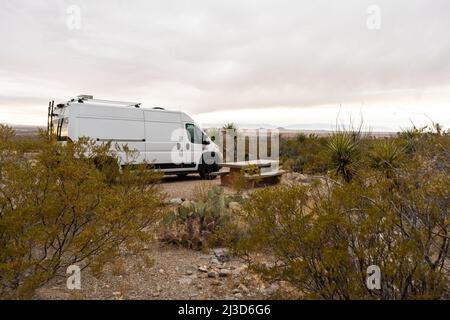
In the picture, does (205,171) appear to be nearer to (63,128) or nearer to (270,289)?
(63,128)

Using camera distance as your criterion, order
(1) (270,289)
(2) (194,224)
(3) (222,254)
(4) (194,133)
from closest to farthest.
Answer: (1) (270,289) → (3) (222,254) → (2) (194,224) → (4) (194,133)

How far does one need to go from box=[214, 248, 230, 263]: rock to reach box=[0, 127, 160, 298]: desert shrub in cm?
144

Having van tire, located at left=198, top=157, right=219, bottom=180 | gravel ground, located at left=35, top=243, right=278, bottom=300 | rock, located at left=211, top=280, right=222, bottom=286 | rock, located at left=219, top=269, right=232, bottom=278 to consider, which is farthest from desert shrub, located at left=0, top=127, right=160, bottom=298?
van tire, located at left=198, top=157, right=219, bottom=180

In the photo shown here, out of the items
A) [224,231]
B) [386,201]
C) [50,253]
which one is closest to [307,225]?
[386,201]

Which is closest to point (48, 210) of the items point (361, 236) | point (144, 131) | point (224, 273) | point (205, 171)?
point (224, 273)

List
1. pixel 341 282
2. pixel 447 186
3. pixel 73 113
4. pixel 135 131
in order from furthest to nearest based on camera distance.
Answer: pixel 135 131 → pixel 73 113 → pixel 341 282 → pixel 447 186

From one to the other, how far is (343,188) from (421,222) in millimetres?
665

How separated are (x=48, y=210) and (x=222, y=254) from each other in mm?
2384

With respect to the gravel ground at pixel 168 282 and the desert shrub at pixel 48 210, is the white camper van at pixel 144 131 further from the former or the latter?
the desert shrub at pixel 48 210

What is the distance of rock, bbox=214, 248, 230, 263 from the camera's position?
4355mm

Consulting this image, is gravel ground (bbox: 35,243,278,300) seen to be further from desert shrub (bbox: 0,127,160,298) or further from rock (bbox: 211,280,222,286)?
desert shrub (bbox: 0,127,160,298)

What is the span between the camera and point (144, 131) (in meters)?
10.7

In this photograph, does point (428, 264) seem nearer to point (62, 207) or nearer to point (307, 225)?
point (307, 225)

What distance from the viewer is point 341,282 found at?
8.43ft
